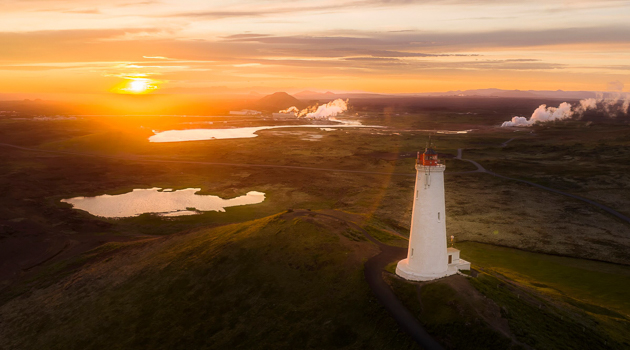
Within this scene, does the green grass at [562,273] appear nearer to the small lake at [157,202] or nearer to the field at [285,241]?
the field at [285,241]

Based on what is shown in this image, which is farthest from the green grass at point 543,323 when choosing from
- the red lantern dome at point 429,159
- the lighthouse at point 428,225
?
the red lantern dome at point 429,159

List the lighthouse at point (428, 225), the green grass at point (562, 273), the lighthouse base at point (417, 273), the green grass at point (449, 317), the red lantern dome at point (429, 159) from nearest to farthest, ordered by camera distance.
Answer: the green grass at point (449, 317) → the red lantern dome at point (429, 159) → the lighthouse at point (428, 225) → the lighthouse base at point (417, 273) → the green grass at point (562, 273)

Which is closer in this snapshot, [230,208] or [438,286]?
[438,286]

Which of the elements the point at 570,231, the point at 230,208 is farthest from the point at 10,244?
the point at 570,231

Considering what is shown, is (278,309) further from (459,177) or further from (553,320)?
(459,177)

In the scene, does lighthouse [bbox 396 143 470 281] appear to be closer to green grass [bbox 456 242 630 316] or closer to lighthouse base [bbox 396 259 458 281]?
lighthouse base [bbox 396 259 458 281]

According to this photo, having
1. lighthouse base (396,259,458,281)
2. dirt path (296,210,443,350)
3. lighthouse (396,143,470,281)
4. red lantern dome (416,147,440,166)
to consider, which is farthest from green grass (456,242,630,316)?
red lantern dome (416,147,440,166)
